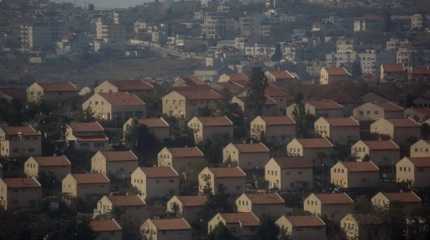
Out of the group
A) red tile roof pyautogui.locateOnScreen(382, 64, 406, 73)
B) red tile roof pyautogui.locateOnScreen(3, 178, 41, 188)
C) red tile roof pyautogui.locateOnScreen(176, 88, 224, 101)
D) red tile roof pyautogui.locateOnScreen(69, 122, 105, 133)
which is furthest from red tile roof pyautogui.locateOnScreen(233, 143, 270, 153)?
red tile roof pyautogui.locateOnScreen(382, 64, 406, 73)

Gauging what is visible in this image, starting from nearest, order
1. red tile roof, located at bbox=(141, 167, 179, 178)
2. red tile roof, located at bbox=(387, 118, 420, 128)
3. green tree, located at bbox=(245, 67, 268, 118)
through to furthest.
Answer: red tile roof, located at bbox=(141, 167, 179, 178)
red tile roof, located at bbox=(387, 118, 420, 128)
green tree, located at bbox=(245, 67, 268, 118)

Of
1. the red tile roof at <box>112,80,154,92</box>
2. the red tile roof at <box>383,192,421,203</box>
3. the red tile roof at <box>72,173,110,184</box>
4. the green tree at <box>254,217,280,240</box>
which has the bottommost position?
the green tree at <box>254,217,280,240</box>

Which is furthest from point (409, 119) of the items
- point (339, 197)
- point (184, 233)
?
point (184, 233)

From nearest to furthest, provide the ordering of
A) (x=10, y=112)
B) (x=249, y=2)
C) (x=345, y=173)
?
(x=345, y=173) → (x=10, y=112) → (x=249, y=2)

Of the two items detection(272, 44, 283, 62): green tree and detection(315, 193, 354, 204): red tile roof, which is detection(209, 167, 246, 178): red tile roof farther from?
detection(272, 44, 283, 62): green tree

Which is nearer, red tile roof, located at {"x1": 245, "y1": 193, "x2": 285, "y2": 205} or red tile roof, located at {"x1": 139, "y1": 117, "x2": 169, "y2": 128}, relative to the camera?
red tile roof, located at {"x1": 245, "y1": 193, "x2": 285, "y2": 205}

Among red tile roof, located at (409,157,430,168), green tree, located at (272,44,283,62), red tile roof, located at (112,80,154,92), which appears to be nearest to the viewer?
red tile roof, located at (409,157,430,168)

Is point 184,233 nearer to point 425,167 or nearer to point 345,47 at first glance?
point 425,167

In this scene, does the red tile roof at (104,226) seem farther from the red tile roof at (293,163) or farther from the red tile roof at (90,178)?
the red tile roof at (293,163)

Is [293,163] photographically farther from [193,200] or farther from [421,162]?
[193,200]
